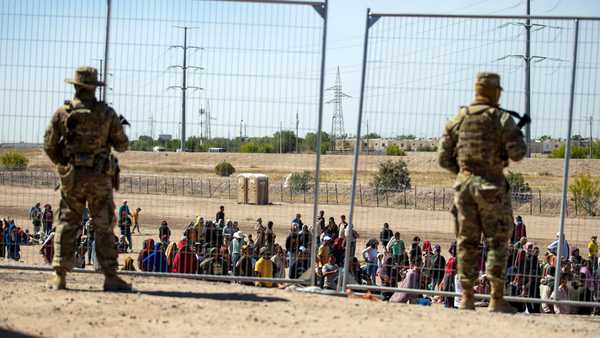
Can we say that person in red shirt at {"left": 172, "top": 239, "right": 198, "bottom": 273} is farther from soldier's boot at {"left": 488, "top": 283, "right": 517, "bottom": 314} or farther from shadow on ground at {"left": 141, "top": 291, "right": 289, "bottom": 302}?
soldier's boot at {"left": 488, "top": 283, "right": 517, "bottom": 314}

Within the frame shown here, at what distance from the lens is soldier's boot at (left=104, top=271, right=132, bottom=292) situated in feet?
29.5

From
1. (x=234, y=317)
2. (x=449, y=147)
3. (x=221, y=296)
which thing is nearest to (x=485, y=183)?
(x=449, y=147)

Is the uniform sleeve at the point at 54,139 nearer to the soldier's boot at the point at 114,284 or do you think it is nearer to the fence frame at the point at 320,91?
the fence frame at the point at 320,91

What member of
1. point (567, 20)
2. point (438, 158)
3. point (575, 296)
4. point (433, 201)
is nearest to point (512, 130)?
point (438, 158)

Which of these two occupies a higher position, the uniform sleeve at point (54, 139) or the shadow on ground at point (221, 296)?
the uniform sleeve at point (54, 139)

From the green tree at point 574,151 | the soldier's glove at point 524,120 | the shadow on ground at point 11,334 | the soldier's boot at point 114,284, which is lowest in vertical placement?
the shadow on ground at point 11,334

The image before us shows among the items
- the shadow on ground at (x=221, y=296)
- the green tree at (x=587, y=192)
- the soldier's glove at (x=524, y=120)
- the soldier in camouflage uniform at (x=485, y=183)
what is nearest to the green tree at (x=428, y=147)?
the soldier in camouflage uniform at (x=485, y=183)

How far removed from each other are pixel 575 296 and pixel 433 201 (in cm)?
992

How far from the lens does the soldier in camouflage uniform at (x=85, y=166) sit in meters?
8.84

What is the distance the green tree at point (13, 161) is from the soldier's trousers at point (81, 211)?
306cm

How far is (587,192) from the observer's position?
63.7ft

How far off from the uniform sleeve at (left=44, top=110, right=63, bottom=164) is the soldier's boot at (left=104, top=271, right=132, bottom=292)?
1.27m

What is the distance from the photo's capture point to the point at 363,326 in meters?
7.68

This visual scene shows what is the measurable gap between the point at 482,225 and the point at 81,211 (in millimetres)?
4046
